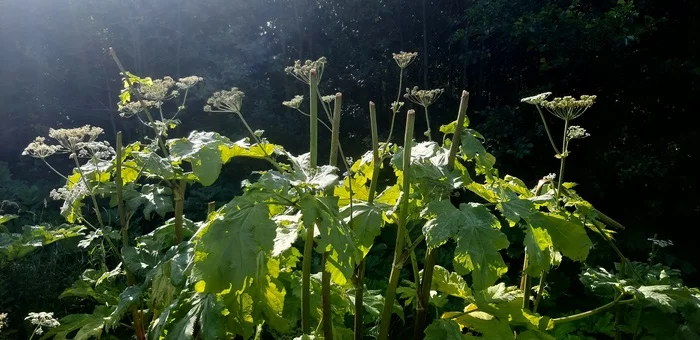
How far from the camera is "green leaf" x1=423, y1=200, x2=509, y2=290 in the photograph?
1475 millimetres

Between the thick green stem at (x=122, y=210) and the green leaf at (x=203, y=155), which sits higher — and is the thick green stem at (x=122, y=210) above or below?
below

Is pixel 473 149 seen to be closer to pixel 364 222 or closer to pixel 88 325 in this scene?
pixel 364 222

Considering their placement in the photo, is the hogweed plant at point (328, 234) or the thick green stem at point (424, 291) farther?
the thick green stem at point (424, 291)

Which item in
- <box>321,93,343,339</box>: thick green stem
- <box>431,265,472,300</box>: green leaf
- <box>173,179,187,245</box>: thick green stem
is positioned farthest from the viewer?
<box>173,179,187,245</box>: thick green stem

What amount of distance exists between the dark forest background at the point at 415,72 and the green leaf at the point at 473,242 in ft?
12.4

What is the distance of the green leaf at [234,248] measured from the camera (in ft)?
4.60

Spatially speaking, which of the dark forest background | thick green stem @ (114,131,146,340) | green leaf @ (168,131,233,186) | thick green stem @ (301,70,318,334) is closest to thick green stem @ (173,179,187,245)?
thick green stem @ (114,131,146,340)

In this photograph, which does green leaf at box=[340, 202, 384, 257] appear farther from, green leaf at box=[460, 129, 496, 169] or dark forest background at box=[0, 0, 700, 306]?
dark forest background at box=[0, 0, 700, 306]

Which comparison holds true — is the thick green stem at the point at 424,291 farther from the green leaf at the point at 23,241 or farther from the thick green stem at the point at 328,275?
the green leaf at the point at 23,241

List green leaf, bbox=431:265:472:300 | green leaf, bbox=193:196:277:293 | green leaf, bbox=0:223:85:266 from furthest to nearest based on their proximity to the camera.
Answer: green leaf, bbox=0:223:85:266 → green leaf, bbox=431:265:472:300 → green leaf, bbox=193:196:277:293

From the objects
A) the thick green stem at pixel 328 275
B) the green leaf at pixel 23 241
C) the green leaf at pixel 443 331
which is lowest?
the green leaf at pixel 23 241

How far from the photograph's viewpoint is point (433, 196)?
1.65 meters

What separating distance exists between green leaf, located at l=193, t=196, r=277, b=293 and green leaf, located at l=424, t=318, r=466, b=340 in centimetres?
60

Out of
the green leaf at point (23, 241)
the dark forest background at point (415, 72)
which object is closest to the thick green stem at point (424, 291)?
the green leaf at point (23, 241)
